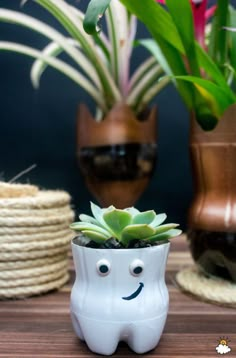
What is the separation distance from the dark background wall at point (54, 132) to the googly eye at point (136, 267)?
63cm

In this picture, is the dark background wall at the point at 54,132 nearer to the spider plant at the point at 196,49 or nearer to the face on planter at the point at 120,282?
the spider plant at the point at 196,49

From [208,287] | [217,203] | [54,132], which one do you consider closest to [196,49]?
[217,203]

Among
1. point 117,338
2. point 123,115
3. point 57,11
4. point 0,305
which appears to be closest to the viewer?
point 117,338

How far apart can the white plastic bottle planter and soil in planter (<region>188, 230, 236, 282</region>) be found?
0.18 meters

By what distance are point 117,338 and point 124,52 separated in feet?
1.92

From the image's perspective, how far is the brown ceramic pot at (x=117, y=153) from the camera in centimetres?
82

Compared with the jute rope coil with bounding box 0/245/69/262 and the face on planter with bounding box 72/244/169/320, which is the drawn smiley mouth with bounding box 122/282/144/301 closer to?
the face on planter with bounding box 72/244/169/320

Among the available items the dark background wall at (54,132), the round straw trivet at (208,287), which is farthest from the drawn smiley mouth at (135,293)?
the dark background wall at (54,132)

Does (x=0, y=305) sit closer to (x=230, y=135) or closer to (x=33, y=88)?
(x=230, y=135)

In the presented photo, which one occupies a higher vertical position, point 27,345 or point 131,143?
point 131,143

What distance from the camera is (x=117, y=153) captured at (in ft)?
2.67

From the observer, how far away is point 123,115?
820 mm

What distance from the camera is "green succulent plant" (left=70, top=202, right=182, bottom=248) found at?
0.41 meters

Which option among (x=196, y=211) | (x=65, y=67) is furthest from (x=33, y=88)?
(x=196, y=211)
